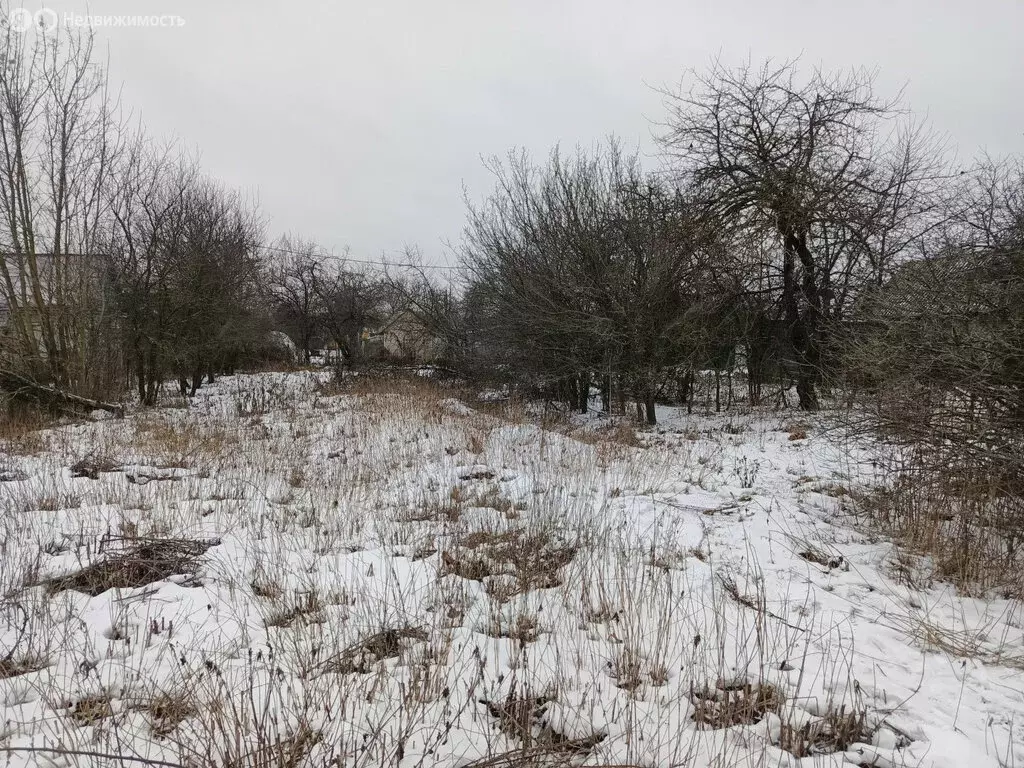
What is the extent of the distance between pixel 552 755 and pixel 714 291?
10.1m

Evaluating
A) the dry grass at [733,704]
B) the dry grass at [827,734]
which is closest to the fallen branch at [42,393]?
the dry grass at [733,704]

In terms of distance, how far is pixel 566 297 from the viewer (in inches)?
432

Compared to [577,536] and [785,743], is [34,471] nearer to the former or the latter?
[577,536]

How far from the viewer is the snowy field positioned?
180cm

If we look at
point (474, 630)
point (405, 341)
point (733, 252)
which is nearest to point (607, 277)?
point (733, 252)

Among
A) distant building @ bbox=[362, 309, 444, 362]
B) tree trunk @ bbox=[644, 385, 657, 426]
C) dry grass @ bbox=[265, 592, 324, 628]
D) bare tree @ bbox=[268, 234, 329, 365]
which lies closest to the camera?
dry grass @ bbox=[265, 592, 324, 628]

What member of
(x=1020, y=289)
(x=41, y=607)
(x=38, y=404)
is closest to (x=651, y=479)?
(x=1020, y=289)

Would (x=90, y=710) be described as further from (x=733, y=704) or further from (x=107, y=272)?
(x=107, y=272)

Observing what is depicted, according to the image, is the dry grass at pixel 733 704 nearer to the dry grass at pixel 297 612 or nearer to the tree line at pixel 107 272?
the dry grass at pixel 297 612

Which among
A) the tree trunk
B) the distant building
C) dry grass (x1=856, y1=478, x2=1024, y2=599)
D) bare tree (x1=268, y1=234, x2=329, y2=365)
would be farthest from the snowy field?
bare tree (x1=268, y1=234, x2=329, y2=365)

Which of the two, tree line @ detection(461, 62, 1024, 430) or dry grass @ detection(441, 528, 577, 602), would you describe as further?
tree line @ detection(461, 62, 1024, 430)

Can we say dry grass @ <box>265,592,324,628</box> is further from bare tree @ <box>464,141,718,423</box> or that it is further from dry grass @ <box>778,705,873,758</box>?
bare tree @ <box>464,141,718,423</box>

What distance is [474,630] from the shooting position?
2.55 m

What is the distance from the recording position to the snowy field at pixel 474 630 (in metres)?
1.80
